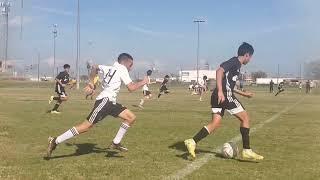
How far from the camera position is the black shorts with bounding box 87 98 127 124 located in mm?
10289

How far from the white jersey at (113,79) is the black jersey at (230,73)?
1.73 m

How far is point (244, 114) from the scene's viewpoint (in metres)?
10.7

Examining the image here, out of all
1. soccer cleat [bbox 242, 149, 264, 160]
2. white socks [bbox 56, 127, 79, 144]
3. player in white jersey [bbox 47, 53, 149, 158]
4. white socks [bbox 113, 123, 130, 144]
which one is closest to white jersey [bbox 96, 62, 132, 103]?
player in white jersey [bbox 47, 53, 149, 158]

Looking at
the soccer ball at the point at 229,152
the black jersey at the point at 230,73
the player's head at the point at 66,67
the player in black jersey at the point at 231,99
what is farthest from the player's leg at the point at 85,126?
the player's head at the point at 66,67

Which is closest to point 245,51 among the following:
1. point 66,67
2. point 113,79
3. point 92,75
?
point 113,79

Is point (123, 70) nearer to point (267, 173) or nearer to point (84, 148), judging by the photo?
point (84, 148)

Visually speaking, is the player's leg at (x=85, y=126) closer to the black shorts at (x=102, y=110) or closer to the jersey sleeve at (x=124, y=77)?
the black shorts at (x=102, y=110)

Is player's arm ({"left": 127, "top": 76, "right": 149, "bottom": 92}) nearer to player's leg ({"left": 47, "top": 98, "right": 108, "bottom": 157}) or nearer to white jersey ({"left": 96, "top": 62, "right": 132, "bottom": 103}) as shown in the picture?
white jersey ({"left": 96, "top": 62, "right": 132, "bottom": 103})

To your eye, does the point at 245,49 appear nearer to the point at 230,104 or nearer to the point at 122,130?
the point at 230,104

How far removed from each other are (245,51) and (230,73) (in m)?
0.51

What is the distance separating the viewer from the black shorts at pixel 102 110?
33.8 feet

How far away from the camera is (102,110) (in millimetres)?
10312

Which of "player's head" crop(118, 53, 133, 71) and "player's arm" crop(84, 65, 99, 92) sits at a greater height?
"player's head" crop(118, 53, 133, 71)

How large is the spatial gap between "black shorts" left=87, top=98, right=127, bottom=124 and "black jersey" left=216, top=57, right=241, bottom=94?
79.7 inches
